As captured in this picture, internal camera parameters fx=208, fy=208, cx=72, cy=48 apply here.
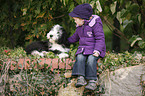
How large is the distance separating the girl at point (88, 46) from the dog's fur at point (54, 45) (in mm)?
373

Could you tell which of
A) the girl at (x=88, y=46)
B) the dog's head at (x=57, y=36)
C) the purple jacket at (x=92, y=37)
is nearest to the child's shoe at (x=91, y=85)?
the girl at (x=88, y=46)

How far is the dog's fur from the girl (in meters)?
0.37

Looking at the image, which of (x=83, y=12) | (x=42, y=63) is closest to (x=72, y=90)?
(x=42, y=63)

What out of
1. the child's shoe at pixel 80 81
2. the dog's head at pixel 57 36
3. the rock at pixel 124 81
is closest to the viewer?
the child's shoe at pixel 80 81

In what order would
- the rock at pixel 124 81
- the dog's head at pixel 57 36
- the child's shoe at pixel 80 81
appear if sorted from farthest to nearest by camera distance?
the dog's head at pixel 57 36, the rock at pixel 124 81, the child's shoe at pixel 80 81

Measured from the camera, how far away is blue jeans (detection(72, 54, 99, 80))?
9.12 feet

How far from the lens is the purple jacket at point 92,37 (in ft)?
9.26

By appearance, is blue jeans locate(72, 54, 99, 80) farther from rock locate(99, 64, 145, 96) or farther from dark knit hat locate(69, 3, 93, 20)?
dark knit hat locate(69, 3, 93, 20)

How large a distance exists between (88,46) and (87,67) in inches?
11.6

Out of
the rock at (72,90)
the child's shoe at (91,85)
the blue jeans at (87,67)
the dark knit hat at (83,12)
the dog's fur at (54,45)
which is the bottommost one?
the rock at (72,90)

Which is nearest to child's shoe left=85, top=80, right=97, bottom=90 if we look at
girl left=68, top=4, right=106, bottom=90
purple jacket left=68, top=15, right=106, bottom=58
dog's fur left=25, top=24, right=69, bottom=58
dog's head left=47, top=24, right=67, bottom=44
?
girl left=68, top=4, right=106, bottom=90

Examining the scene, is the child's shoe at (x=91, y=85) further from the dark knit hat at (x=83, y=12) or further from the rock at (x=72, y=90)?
the dark knit hat at (x=83, y=12)

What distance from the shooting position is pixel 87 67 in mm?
2814

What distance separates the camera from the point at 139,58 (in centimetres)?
314
